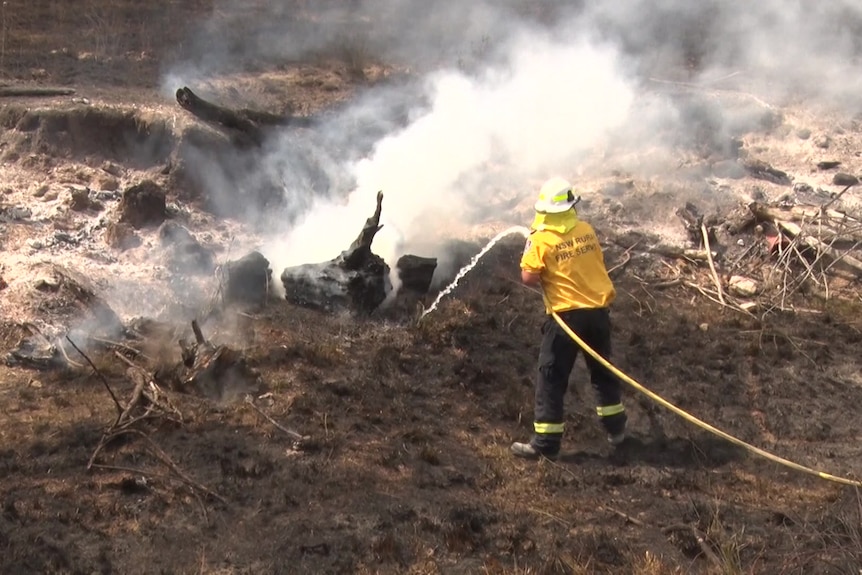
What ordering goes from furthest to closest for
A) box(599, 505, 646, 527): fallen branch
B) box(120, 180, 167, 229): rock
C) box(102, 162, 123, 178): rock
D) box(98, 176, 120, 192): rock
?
1. box(102, 162, 123, 178): rock
2. box(98, 176, 120, 192): rock
3. box(120, 180, 167, 229): rock
4. box(599, 505, 646, 527): fallen branch

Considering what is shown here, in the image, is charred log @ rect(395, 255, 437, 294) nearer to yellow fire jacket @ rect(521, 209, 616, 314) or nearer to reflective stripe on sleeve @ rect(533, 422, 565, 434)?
yellow fire jacket @ rect(521, 209, 616, 314)

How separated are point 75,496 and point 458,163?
662cm

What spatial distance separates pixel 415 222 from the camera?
916cm

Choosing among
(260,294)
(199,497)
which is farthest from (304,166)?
(199,497)

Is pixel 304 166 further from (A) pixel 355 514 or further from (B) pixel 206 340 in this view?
(A) pixel 355 514

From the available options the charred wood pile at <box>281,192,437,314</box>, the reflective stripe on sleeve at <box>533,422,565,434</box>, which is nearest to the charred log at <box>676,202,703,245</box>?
the charred wood pile at <box>281,192,437,314</box>

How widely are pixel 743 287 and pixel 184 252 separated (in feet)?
18.2

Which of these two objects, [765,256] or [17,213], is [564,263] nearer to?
[765,256]

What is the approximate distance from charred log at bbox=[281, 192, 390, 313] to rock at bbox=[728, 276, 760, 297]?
144 inches

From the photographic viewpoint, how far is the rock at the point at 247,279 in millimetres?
7191

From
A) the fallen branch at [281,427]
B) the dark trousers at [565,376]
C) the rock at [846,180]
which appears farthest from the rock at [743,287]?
the fallen branch at [281,427]

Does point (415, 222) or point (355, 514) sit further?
point (415, 222)

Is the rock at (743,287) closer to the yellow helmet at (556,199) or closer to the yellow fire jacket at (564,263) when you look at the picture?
the yellow fire jacket at (564,263)

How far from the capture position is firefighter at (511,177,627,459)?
5465 mm
